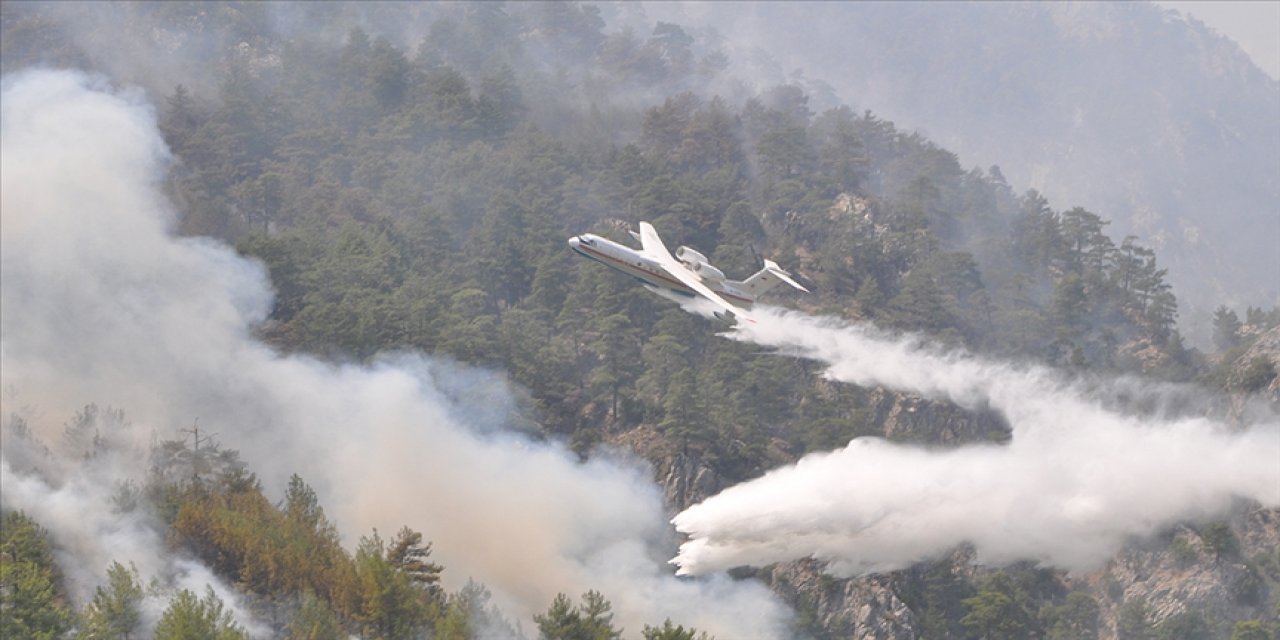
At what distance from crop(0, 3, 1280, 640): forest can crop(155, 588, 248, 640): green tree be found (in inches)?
7.8

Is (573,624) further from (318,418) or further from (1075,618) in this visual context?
(1075,618)

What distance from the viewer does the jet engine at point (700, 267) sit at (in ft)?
271

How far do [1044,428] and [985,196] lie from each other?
5945 centimetres

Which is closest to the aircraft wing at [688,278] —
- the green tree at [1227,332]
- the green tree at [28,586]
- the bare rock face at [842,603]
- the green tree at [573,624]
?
the bare rock face at [842,603]

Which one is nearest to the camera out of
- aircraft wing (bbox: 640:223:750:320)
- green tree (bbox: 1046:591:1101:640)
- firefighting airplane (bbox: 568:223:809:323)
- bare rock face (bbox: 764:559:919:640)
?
aircraft wing (bbox: 640:223:750:320)

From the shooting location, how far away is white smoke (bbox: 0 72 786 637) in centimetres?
8250

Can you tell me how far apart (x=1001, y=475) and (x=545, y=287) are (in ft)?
107

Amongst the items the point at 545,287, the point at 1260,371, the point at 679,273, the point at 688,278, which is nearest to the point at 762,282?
the point at 688,278

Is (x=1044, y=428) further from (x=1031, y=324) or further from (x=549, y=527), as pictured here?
(x=549, y=527)

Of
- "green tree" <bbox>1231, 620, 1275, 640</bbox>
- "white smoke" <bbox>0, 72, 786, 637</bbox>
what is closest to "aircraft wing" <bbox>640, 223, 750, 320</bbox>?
"white smoke" <bbox>0, 72, 786, 637</bbox>

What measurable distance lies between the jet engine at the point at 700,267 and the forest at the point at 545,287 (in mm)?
13512

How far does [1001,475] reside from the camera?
94.5m

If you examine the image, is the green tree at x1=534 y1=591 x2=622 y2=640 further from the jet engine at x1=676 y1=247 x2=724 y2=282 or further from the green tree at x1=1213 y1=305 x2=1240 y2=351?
the green tree at x1=1213 y1=305 x2=1240 y2=351

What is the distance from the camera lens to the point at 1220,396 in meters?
106
